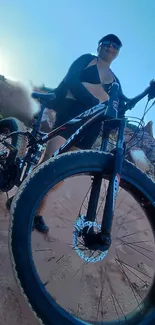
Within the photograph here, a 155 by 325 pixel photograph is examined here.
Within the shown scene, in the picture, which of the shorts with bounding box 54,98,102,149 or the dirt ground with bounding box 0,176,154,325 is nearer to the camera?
the dirt ground with bounding box 0,176,154,325

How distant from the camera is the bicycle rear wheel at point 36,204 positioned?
1.31 metres

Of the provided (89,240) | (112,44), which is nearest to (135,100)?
(112,44)

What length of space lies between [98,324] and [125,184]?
0.89 meters

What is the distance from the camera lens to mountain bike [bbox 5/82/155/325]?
4.34 feet

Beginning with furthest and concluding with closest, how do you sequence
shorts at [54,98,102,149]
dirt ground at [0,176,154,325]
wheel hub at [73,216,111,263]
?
shorts at [54,98,102,149], dirt ground at [0,176,154,325], wheel hub at [73,216,111,263]

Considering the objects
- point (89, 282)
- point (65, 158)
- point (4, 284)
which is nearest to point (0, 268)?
point (4, 284)

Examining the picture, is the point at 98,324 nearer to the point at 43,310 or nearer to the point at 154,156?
the point at 43,310

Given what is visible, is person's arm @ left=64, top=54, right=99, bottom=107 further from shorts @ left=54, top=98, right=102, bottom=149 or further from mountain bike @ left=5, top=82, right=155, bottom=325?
mountain bike @ left=5, top=82, right=155, bottom=325

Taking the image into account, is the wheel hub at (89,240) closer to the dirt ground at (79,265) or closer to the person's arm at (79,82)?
the dirt ground at (79,265)

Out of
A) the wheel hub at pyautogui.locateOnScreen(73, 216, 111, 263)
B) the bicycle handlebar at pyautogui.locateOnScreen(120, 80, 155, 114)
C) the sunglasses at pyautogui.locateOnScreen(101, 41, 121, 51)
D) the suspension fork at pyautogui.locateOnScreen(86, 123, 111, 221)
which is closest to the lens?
the wheel hub at pyautogui.locateOnScreen(73, 216, 111, 263)

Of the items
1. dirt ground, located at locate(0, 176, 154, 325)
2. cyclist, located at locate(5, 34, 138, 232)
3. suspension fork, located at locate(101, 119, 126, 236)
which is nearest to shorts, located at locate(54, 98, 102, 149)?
cyclist, located at locate(5, 34, 138, 232)

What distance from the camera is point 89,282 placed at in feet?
7.20

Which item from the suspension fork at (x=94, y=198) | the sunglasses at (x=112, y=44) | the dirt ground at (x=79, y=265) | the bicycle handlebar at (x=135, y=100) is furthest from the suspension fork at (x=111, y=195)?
the sunglasses at (x=112, y=44)

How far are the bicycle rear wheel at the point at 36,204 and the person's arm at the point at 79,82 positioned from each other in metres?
1.24
